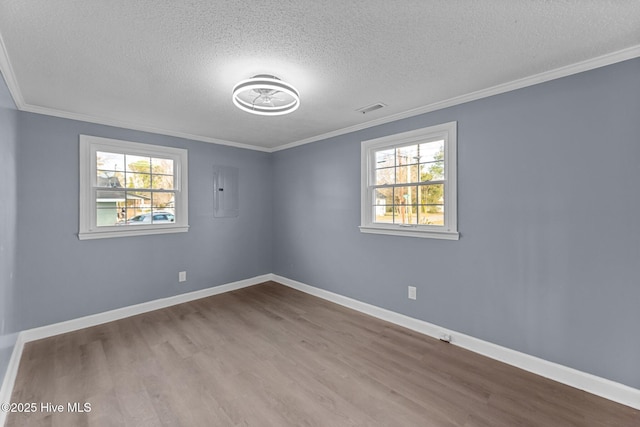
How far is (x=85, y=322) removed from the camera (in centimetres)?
320

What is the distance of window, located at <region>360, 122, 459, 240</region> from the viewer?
2865 millimetres

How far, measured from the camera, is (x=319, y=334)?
10.0 feet

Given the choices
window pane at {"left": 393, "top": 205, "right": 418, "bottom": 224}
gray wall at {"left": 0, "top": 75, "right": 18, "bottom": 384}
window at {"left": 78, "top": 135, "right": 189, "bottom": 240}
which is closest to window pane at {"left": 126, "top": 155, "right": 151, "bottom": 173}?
window at {"left": 78, "top": 135, "right": 189, "bottom": 240}

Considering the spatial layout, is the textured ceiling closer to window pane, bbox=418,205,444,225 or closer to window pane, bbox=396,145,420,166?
window pane, bbox=396,145,420,166

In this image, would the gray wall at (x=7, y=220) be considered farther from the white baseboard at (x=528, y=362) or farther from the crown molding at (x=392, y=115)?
the white baseboard at (x=528, y=362)

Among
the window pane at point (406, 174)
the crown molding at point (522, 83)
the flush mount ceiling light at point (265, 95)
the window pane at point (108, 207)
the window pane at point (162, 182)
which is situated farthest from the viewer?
the window pane at point (162, 182)

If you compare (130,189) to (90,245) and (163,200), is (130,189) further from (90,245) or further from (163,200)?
(90,245)

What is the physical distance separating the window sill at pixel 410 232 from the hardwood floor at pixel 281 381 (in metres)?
1.09

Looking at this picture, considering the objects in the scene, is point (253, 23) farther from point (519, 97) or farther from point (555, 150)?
point (555, 150)

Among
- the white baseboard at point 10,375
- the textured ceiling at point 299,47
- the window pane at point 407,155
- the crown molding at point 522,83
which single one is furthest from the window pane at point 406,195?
the white baseboard at point 10,375

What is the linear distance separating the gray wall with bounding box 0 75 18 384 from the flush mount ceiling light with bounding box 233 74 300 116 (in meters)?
1.71

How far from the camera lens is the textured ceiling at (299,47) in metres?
Result: 1.51

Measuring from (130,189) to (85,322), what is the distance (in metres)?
1.66

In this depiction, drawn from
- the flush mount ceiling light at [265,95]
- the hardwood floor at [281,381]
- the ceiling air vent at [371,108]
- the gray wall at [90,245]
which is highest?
the ceiling air vent at [371,108]
